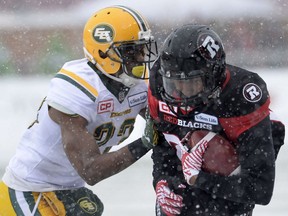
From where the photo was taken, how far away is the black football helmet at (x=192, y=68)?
344cm

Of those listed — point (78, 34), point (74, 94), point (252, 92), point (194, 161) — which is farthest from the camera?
point (78, 34)

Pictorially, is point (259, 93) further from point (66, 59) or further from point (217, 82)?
point (66, 59)

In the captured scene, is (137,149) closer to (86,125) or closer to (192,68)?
(86,125)

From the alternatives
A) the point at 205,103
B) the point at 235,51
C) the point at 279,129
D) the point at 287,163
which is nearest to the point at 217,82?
the point at 205,103

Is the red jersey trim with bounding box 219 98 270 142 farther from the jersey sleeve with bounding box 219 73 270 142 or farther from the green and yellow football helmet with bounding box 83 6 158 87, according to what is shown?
the green and yellow football helmet with bounding box 83 6 158 87

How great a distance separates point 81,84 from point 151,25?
516cm

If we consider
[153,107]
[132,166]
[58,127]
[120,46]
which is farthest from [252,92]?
[132,166]

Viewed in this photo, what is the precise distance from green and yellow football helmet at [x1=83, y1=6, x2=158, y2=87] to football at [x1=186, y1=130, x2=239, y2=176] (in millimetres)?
650

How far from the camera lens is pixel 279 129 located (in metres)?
3.74

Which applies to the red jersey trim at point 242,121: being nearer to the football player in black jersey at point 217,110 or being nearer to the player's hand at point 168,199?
the football player in black jersey at point 217,110

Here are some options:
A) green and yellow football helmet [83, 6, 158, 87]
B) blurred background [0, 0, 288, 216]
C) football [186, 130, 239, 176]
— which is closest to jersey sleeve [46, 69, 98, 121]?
green and yellow football helmet [83, 6, 158, 87]

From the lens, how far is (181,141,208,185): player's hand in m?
3.51

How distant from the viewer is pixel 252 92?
3.40 m

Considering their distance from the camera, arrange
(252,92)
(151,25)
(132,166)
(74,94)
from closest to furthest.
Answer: (252,92) < (74,94) < (132,166) < (151,25)
